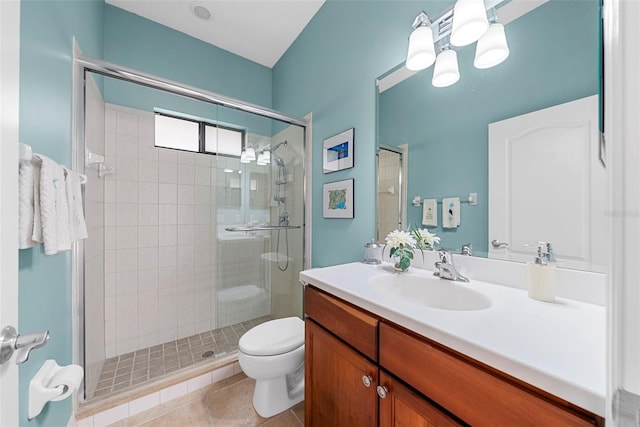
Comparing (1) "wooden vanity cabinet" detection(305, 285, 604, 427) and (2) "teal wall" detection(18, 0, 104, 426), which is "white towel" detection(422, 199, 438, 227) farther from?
(2) "teal wall" detection(18, 0, 104, 426)

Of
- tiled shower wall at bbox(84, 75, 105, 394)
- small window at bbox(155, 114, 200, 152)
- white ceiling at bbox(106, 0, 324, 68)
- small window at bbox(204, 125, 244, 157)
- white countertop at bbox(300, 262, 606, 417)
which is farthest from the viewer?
small window at bbox(155, 114, 200, 152)

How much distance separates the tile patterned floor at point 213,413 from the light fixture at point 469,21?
204cm

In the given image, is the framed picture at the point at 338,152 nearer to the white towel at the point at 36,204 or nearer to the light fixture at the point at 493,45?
the light fixture at the point at 493,45

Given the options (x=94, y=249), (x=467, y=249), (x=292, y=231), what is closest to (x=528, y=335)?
(x=467, y=249)

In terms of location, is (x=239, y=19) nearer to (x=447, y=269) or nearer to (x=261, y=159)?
(x=261, y=159)

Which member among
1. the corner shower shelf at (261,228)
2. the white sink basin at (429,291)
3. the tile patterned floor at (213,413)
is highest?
the corner shower shelf at (261,228)

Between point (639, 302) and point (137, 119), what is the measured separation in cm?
271

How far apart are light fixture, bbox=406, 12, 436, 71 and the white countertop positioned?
1.03 meters

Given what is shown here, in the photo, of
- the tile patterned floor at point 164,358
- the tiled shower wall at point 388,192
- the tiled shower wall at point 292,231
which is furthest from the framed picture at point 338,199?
the tile patterned floor at point 164,358

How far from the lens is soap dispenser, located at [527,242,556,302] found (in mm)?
735

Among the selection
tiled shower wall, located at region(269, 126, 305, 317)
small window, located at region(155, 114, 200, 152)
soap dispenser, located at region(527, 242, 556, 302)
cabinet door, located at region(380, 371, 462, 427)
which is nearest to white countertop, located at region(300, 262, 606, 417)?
soap dispenser, located at region(527, 242, 556, 302)

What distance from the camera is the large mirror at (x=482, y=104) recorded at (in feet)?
2.52

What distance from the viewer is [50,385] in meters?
0.81

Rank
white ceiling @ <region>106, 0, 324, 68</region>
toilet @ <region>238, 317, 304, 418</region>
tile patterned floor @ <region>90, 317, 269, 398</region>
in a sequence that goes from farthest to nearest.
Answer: white ceiling @ <region>106, 0, 324, 68</region> → tile patterned floor @ <region>90, 317, 269, 398</region> → toilet @ <region>238, 317, 304, 418</region>
